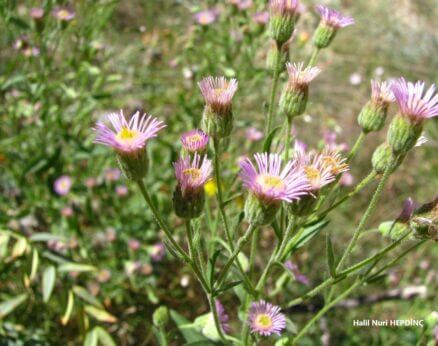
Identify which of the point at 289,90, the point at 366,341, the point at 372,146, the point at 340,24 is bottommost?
the point at 366,341

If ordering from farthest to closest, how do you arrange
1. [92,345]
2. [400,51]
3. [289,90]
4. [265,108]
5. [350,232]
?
[400,51]
[350,232]
[92,345]
[265,108]
[289,90]

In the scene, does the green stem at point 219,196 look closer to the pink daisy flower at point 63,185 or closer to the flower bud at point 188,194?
the flower bud at point 188,194

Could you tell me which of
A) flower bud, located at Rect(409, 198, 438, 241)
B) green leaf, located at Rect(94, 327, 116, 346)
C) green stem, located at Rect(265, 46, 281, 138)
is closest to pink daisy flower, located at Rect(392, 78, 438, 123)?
flower bud, located at Rect(409, 198, 438, 241)

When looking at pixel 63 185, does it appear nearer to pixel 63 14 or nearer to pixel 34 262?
pixel 34 262

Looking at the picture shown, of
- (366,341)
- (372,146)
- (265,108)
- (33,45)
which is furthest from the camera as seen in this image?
(372,146)

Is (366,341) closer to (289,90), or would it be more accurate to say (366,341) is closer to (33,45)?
(289,90)

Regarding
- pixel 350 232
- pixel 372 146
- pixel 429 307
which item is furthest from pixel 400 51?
pixel 429 307

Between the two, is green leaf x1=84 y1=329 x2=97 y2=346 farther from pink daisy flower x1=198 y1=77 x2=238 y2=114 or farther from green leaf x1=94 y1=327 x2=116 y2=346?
pink daisy flower x1=198 y1=77 x2=238 y2=114

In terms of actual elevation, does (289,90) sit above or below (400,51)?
above
